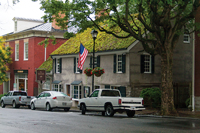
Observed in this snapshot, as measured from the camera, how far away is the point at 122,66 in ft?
81.4

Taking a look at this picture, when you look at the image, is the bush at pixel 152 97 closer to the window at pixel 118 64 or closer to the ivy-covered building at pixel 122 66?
the ivy-covered building at pixel 122 66

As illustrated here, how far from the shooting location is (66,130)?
11.0 metres

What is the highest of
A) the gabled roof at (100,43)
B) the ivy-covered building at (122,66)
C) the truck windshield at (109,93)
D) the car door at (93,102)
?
the gabled roof at (100,43)

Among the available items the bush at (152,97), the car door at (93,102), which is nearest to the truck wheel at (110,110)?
the car door at (93,102)

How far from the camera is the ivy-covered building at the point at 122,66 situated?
80.1 ft

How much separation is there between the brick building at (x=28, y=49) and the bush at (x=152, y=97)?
54.0ft

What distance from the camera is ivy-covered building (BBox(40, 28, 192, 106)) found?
961 inches

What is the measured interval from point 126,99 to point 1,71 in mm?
27144

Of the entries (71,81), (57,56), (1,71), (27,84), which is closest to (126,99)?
(71,81)

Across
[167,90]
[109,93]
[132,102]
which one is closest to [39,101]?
[109,93]

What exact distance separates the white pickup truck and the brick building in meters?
18.3

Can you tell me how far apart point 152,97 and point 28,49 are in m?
20.7

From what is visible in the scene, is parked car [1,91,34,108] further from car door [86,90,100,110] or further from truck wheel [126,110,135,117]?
truck wheel [126,110,135,117]

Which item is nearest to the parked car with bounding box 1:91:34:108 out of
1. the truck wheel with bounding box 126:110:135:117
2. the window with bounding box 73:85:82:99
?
the window with bounding box 73:85:82:99
